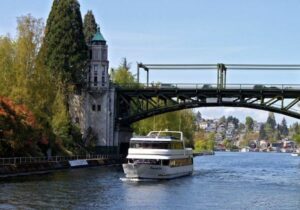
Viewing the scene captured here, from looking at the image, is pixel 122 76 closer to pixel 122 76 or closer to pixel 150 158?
pixel 122 76

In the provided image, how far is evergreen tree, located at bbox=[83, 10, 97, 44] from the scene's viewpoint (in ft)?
490

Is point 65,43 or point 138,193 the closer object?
point 138,193

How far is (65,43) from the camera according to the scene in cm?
12119

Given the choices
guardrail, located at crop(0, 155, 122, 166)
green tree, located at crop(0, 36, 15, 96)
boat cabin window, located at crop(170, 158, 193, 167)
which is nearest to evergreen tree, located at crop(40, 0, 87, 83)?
green tree, located at crop(0, 36, 15, 96)

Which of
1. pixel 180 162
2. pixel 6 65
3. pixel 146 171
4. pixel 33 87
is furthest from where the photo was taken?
pixel 6 65

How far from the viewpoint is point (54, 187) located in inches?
2776

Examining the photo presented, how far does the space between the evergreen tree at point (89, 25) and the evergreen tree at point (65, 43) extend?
79.6ft

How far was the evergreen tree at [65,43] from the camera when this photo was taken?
12031cm

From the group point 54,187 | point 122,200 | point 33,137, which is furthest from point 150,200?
point 33,137

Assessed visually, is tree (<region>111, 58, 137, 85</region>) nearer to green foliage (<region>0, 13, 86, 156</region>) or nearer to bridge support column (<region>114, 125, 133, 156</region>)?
bridge support column (<region>114, 125, 133, 156</region>)

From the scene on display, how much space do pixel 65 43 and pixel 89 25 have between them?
3027 centimetres

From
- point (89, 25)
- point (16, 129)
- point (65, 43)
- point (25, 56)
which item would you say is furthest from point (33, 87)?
point (89, 25)

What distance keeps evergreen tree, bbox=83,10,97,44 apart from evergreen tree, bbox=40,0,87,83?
24250 millimetres

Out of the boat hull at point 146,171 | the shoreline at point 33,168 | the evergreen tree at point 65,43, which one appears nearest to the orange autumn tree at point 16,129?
the shoreline at point 33,168
